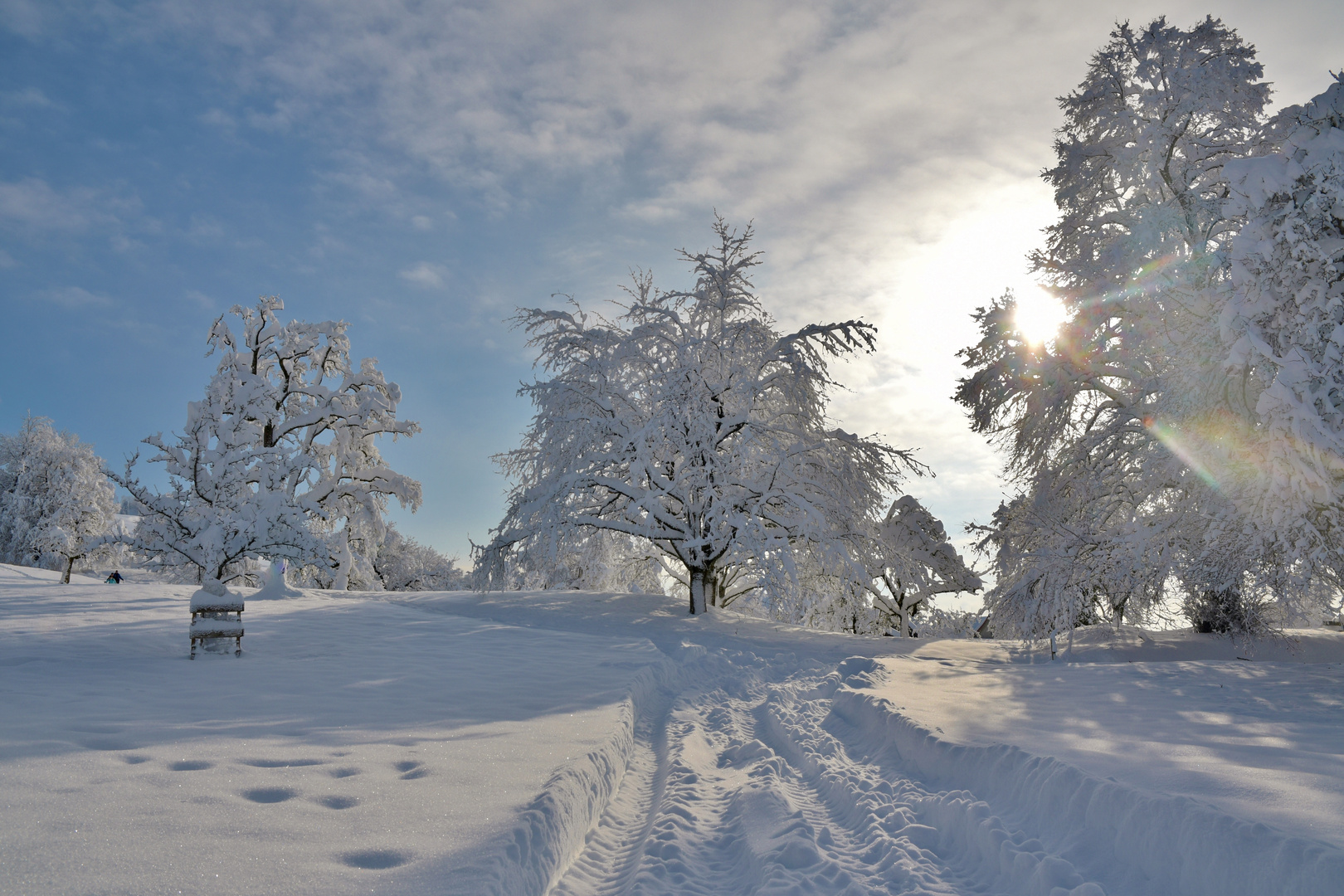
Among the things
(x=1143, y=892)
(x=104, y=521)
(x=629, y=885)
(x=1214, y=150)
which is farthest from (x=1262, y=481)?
(x=104, y=521)

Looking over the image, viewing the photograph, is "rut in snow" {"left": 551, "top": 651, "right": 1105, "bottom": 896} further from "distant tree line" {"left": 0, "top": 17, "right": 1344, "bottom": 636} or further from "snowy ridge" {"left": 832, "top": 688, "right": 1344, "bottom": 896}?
→ "distant tree line" {"left": 0, "top": 17, "right": 1344, "bottom": 636}

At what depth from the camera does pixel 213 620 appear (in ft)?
30.0

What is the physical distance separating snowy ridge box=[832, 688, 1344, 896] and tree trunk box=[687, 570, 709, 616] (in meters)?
11.6

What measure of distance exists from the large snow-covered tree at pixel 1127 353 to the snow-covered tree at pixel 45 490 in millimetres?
37472

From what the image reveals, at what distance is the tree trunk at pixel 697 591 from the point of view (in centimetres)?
1725

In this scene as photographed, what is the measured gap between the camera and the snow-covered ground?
11.3 ft

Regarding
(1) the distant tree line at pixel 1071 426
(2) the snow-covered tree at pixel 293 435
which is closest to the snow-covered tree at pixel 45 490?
(2) the snow-covered tree at pixel 293 435

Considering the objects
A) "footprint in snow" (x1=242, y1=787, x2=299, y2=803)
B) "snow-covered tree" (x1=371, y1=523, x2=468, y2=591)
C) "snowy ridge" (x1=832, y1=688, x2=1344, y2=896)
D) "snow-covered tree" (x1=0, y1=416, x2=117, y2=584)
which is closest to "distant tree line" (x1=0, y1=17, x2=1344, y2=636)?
"snowy ridge" (x1=832, y1=688, x2=1344, y2=896)

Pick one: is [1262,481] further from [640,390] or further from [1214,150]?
[640,390]

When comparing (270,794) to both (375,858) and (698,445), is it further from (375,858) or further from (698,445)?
(698,445)

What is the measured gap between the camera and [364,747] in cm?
529

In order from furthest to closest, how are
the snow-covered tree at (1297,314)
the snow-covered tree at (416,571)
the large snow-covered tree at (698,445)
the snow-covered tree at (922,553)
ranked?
1. the snow-covered tree at (416,571)
2. the snow-covered tree at (922,553)
3. the large snow-covered tree at (698,445)
4. the snow-covered tree at (1297,314)

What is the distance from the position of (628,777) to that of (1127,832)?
3742mm

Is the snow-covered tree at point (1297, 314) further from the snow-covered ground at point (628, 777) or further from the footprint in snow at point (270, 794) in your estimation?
the footprint in snow at point (270, 794)
